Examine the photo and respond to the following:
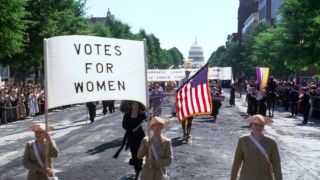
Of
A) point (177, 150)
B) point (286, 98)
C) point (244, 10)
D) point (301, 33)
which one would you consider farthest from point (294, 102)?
point (244, 10)

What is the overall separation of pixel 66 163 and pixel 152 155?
5.77 meters

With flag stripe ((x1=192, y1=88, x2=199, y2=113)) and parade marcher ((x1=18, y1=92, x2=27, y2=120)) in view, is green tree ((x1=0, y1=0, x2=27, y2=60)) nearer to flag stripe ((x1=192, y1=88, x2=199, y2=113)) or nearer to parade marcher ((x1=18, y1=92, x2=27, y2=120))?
parade marcher ((x1=18, y1=92, x2=27, y2=120))

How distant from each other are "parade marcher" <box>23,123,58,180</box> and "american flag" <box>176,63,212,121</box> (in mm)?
4076

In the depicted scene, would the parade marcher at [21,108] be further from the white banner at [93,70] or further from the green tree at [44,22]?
the white banner at [93,70]

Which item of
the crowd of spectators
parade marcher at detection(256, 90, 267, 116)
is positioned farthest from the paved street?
the crowd of spectators

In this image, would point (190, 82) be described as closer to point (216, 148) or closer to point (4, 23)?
point (216, 148)

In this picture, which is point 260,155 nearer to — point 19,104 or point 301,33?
point 19,104

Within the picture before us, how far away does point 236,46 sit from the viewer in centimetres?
11025

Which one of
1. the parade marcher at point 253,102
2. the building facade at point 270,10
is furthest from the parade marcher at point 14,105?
the building facade at point 270,10

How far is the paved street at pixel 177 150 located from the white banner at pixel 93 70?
3.45 m

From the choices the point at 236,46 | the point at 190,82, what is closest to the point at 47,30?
the point at 190,82

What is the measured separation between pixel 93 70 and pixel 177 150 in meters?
7.15

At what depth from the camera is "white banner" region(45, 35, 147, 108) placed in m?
7.53

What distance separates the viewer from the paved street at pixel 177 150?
461 inches
